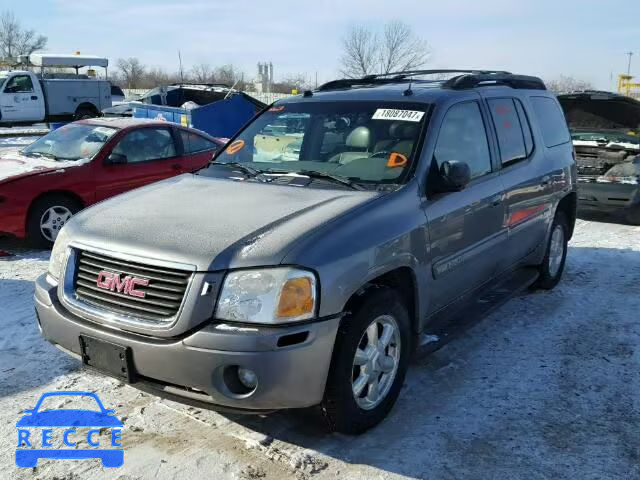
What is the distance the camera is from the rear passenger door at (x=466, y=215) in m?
3.67

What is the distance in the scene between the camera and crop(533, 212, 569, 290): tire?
5.58 m

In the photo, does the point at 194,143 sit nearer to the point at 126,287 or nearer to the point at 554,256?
the point at 554,256

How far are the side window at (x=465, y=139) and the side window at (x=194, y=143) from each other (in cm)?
494

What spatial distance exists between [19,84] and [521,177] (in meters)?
20.8

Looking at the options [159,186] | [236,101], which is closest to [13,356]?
[159,186]

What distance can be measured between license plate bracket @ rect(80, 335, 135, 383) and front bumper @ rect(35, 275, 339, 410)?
0.03 meters

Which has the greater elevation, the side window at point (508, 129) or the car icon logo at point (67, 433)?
the side window at point (508, 129)

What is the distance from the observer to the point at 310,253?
9.11 feet

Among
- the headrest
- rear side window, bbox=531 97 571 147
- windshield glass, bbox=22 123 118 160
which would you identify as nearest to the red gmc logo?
the headrest

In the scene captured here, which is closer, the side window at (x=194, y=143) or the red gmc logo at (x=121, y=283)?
the red gmc logo at (x=121, y=283)

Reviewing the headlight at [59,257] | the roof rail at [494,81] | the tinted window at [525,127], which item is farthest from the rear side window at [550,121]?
the headlight at [59,257]

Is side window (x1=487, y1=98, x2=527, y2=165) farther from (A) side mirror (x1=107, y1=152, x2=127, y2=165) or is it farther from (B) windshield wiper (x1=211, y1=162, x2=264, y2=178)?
(A) side mirror (x1=107, y1=152, x2=127, y2=165)

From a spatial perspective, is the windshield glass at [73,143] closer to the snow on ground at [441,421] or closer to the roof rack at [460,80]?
the snow on ground at [441,421]

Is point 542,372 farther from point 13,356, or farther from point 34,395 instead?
point 13,356
